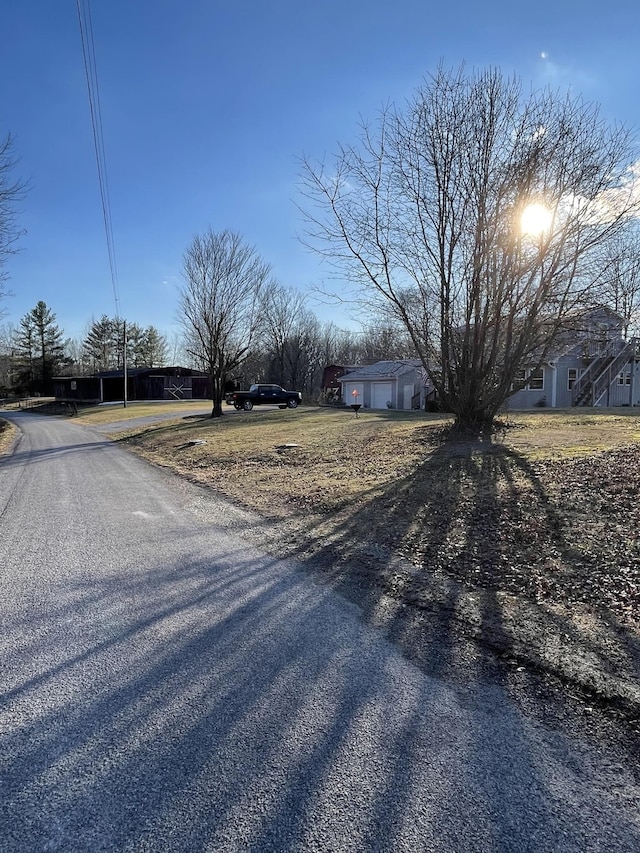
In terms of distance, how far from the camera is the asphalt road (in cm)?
176

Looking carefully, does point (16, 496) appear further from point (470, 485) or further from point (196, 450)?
point (470, 485)

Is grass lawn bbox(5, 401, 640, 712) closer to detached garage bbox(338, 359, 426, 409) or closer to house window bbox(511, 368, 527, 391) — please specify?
house window bbox(511, 368, 527, 391)

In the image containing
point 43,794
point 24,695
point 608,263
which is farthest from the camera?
point 608,263

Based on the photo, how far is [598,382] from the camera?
2658 centimetres

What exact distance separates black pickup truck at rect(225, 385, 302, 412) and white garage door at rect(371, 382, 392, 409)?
5.22m

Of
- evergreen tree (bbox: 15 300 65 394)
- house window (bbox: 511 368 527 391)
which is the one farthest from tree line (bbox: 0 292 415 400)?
house window (bbox: 511 368 527 391)

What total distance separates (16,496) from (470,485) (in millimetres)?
7149

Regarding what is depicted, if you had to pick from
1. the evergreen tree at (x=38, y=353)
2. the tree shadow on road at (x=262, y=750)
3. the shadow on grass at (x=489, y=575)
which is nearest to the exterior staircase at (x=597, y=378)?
the shadow on grass at (x=489, y=575)

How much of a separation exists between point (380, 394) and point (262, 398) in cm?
797

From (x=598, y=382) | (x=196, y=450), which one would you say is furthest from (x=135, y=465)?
(x=598, y=382)

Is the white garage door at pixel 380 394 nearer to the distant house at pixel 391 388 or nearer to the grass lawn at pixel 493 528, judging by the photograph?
the distant house at pixel 391 388

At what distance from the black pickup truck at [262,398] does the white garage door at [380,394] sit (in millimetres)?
5224

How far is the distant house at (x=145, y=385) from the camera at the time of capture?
164ft

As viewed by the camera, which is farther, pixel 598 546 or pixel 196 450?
pixel 196 450
